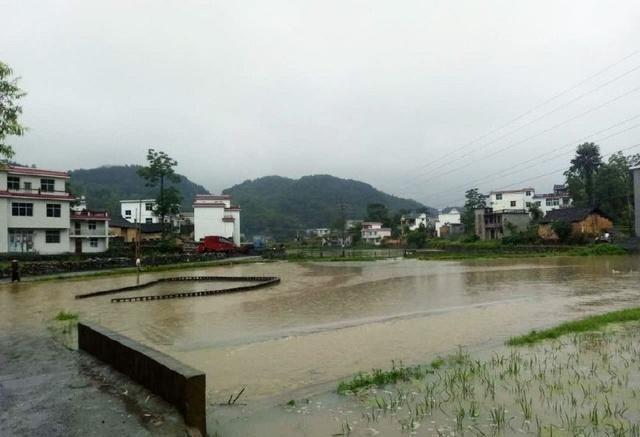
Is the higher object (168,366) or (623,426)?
(168,366)

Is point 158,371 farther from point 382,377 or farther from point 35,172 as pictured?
point 35,172

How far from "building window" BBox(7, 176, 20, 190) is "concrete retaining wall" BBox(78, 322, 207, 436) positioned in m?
43.0

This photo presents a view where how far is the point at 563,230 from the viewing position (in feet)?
175

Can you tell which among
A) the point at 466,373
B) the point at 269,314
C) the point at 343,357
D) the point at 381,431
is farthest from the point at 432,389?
the point at 269,314

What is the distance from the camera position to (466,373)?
7090 millimetres

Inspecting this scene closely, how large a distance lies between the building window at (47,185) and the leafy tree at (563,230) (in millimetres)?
53907

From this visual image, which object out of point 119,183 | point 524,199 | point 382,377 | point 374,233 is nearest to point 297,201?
point 374,233

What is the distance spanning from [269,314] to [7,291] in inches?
626

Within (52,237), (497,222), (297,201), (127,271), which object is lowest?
(127,271)

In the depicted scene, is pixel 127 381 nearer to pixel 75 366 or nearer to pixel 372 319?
pixel 75 366

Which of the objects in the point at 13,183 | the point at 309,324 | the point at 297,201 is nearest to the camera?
the point at 309,324

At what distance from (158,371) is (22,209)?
44861mm

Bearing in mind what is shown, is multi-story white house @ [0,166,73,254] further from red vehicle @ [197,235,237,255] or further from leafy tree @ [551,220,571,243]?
leafy tree @ [551,220,571,243]

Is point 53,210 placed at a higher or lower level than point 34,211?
higher
